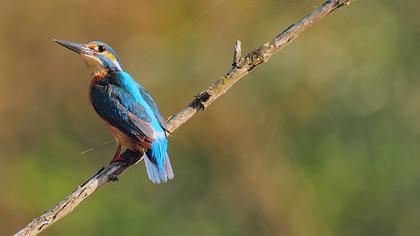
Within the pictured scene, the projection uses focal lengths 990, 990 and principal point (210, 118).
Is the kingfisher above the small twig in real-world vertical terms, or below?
above

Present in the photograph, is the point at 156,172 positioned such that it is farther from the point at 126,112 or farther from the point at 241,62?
the point at 241,62

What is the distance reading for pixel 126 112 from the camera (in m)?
4.72

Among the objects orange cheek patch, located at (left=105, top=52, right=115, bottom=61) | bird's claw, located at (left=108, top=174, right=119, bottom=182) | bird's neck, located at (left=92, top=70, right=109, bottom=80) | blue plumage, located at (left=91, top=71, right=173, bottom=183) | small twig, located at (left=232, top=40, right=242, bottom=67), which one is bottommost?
bird's claw, located at (left=108, top=174, right=119, bottom=182)

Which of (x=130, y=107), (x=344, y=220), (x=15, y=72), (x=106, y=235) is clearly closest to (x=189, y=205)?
(x=106, y=235)

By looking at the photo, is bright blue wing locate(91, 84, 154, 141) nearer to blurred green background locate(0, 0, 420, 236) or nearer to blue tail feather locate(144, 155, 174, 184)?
blue tail feather locate(144, 155, 174, 184)

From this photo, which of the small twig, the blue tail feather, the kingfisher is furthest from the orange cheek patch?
the small twig

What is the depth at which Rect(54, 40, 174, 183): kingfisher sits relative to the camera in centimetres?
451

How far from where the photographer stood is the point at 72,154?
7172mm

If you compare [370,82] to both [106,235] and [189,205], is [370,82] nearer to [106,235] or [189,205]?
[189,205]

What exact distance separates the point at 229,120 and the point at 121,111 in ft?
8.55

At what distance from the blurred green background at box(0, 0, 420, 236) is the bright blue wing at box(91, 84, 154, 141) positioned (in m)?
2.07

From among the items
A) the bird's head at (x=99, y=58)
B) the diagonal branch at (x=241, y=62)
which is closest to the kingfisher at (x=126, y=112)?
the bird's head at (x=99, y=58)

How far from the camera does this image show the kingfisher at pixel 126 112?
4.51 m

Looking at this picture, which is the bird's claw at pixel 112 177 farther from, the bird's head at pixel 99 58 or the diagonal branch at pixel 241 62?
the bird's head at pixel 99 58
